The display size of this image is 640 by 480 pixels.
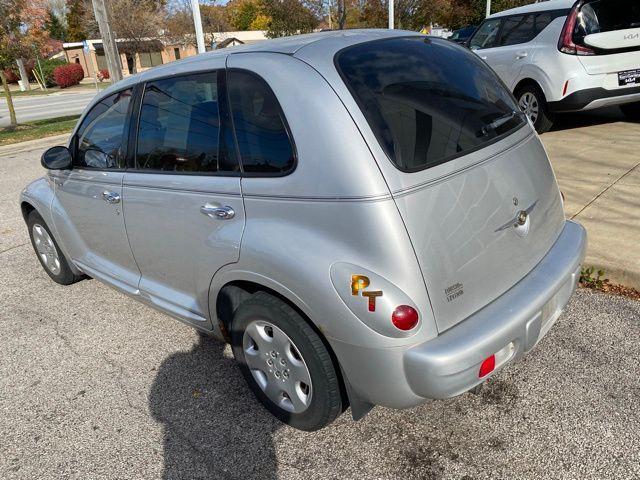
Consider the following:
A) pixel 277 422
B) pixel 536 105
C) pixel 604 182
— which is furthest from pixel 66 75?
pixel 277 422

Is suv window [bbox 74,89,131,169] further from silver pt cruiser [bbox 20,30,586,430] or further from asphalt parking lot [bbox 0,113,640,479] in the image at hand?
asphalt parking lot [bbox 0,113,640,479]

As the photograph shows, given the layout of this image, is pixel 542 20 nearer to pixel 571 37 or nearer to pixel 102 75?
pixel 571 37

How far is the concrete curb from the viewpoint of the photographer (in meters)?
11.9

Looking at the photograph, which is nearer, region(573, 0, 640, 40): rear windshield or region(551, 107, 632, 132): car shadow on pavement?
region(573, 0, 640, 40): rear windshield

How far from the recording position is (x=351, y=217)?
2.03 metres

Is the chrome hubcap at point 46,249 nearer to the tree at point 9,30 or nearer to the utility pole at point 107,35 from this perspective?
the utility pole at point 107,35

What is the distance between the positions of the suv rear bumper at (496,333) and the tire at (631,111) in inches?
273

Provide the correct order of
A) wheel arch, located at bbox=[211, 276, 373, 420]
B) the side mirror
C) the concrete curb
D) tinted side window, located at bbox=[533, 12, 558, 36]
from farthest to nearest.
Result: the concrete curb
tinted side window, located at bbox=[533, 12, 558, 36]
the side mirror
wheel arch, located at bbox=[211, 276, 373, 420]

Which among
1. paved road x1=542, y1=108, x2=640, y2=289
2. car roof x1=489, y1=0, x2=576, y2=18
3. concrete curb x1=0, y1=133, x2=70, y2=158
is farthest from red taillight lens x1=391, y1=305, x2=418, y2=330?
concrete curb x1=0, y1=133, x2=70, y2=158

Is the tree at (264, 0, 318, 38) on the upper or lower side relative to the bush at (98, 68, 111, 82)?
upper

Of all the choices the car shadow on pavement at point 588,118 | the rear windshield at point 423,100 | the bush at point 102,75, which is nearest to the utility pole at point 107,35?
the car shadow on pavement at point 588,118

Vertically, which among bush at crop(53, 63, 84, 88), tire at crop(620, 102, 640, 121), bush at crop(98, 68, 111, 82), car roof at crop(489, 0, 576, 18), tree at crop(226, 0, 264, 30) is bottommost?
bush at crop(98, 68, 111, 82)

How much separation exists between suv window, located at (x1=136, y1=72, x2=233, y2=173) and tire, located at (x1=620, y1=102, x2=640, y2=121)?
781cm

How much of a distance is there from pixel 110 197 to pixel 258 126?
1.35 m
